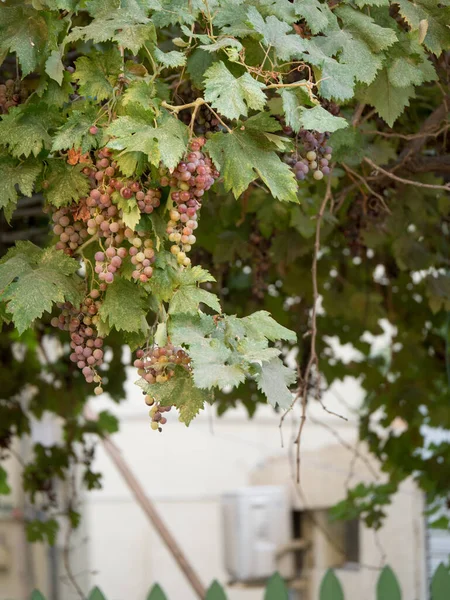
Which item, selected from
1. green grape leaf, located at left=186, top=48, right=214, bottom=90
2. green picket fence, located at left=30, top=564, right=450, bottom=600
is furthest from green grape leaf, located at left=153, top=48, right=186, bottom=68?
green picket fence, located at left=30, top=564, right=450, bottom=600

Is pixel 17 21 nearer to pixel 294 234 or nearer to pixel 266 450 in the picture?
pixel 294 234

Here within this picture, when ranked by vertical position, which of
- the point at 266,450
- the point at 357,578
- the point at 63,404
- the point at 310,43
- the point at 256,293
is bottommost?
the point at 357,578

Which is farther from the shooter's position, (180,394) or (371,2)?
→ (371,2)

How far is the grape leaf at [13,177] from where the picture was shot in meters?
1.58

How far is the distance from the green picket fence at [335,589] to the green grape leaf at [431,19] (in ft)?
4.12

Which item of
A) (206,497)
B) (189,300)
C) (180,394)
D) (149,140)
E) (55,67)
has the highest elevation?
(55,67)

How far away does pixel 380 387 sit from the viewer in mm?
4141

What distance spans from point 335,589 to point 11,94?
4.68ft

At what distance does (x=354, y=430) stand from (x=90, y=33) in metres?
7.36

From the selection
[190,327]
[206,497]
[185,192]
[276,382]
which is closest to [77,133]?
[185,192]

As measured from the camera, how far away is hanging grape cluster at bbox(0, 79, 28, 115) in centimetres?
171

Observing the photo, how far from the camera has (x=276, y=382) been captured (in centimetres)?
141

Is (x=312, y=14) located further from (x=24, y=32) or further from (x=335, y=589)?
(x=335, y=589)

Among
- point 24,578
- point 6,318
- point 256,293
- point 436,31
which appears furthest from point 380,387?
point 24,578
